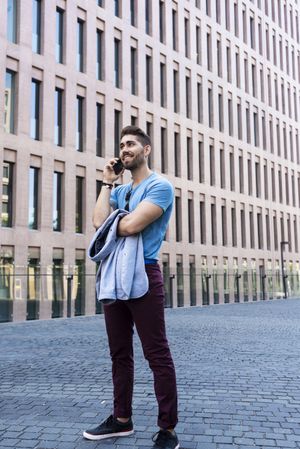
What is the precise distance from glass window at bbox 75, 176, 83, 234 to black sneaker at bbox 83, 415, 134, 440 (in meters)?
18.8

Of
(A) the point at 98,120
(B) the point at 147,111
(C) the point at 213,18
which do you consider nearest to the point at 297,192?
(C) the point at 213,18

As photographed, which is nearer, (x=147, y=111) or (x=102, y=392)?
(x=102, y=392)

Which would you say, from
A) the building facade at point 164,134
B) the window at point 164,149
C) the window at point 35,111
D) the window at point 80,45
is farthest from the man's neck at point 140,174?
the window at point 164,149

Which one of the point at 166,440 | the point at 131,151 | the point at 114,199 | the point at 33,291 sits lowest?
the point at 166,440

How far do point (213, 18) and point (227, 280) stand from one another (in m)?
17.7

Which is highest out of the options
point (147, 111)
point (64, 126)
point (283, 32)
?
point (283, 32)

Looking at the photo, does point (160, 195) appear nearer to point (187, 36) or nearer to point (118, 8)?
point (118, 8)

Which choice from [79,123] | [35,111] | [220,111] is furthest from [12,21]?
[220,111]

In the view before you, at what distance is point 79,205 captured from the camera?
22844 millimetres

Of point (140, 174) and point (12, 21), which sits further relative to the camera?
point (12, 21)

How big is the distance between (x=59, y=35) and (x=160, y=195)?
70.9ft

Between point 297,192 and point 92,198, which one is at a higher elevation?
point 297,192

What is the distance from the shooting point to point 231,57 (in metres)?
36.5

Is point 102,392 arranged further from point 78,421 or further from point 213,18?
point 213,18
